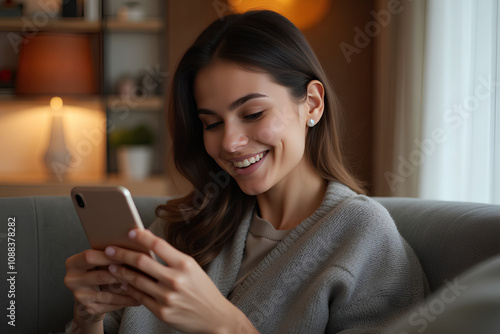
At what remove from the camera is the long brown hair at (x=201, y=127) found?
130 centimetres

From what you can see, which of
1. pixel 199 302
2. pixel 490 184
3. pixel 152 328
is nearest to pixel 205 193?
pixel 152 328

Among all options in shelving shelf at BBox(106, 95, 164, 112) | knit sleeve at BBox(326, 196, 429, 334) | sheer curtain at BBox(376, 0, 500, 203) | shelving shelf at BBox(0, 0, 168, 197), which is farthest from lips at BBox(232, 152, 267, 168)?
shelving shelf at BBox(106, 95, 164, 112)

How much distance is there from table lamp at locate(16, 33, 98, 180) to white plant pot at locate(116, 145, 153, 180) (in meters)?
0.37

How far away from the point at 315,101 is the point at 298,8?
2391 mm

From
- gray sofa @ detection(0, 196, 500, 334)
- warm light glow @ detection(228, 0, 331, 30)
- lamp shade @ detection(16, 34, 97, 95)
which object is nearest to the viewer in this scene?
gray sofa @ detection(0, 196, 500, 334)

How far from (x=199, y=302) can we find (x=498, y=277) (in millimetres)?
528

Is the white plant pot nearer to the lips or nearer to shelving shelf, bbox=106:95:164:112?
shelving shelf, bbox=106:95:164:112

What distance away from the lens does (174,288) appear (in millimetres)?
877

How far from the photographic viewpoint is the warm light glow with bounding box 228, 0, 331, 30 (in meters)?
3.50

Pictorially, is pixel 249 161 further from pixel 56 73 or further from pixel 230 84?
pixel 56 73

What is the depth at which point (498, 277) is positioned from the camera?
20.1 inches

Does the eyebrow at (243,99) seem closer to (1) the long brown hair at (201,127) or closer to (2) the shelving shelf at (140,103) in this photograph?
(1) the long brown hair at (201,127)

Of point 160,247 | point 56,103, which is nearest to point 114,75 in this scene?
point 56,103

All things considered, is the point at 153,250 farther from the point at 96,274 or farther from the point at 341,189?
the point at 341,189
